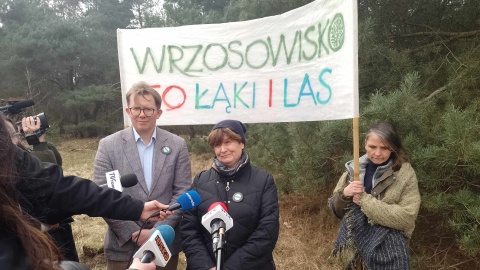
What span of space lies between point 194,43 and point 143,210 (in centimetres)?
188

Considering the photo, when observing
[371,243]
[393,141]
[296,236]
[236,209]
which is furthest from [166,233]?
[296,236]

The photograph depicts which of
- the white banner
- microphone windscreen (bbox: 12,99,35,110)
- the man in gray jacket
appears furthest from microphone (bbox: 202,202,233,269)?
microphone windscreen (bbox: 12,99,35,110)

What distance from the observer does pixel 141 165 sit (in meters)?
2.58

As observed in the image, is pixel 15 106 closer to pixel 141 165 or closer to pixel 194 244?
pixel 141 165

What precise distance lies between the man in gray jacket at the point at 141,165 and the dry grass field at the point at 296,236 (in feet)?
6.93

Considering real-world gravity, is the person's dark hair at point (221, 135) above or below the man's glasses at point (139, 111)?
below

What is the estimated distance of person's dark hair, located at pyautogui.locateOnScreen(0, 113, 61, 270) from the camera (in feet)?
3.51

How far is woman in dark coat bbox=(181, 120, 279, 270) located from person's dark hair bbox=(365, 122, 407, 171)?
80 centimetres

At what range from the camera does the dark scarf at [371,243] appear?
2479mm

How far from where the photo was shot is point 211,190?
2.45 metres

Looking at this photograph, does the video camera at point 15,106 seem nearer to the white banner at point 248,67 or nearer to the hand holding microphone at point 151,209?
the white banner at point 248,67

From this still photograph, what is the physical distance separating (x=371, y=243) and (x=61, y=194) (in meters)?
1.93

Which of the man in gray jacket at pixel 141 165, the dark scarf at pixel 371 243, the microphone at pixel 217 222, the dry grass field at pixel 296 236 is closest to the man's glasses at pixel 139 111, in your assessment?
the man in gray jacket at pixel 141 165

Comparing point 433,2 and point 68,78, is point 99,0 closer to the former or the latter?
point 68,78
